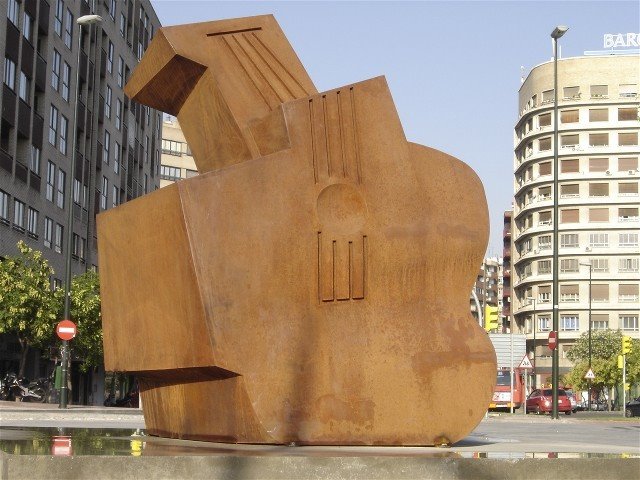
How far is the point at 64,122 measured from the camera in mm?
49781

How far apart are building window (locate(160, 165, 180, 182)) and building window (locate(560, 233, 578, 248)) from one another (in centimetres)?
3530

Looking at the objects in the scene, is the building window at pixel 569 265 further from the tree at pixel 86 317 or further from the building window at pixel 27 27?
the building window at pixel 27 27

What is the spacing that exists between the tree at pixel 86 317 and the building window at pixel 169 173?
2335 inches

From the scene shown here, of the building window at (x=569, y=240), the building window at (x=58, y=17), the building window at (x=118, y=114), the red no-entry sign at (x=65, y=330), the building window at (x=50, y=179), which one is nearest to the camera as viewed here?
the red no-entry sign at (x=65, y=330)

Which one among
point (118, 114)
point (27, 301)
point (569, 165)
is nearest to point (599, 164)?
point (569, 165)

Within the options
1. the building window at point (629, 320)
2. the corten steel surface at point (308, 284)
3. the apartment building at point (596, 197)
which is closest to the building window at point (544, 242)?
the apartment building at point (596, 197)

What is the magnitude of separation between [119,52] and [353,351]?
53420mm

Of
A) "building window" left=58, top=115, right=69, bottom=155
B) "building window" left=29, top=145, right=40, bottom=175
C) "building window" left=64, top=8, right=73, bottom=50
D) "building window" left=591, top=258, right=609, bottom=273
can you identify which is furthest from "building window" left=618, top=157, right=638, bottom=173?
"building window" left=29, top=145, right=40, bottom=175

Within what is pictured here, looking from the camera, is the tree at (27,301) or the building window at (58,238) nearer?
the tree at (27,301)

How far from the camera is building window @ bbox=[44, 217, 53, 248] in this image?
4738cm

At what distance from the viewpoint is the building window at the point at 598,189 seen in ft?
299

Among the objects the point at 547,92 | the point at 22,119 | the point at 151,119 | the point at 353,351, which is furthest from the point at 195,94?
the point at 547,92

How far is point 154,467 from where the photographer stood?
8.55 m

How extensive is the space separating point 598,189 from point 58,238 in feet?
180
